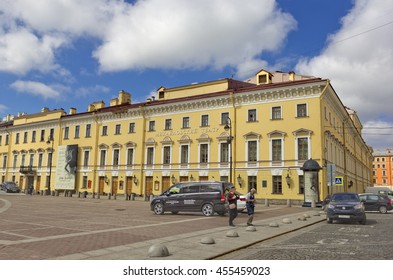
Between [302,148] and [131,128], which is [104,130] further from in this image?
[302,148]

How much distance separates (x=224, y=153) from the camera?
123 feet

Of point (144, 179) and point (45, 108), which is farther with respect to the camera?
point (45, 108)

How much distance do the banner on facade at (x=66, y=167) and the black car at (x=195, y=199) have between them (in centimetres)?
3330

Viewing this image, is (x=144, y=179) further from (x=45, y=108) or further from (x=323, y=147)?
(x=45, y=108)

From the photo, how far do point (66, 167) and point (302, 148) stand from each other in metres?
34.2

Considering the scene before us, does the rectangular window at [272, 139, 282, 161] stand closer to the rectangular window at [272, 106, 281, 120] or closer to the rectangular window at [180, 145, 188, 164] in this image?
the rectangular window at [272, 106, 281, 120]

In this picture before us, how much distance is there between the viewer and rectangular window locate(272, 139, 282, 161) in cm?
3432

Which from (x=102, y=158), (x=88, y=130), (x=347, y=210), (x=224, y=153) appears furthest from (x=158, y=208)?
(x=88, y=130)

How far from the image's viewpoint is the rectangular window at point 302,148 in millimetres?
32841

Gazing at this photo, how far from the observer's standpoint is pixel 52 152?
50.2m

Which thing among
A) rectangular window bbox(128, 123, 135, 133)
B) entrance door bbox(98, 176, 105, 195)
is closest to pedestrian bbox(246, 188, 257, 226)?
rectangular window bbox(128, 123, 135, 133)

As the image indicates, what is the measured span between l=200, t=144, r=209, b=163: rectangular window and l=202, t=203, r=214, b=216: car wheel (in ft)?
64.1
